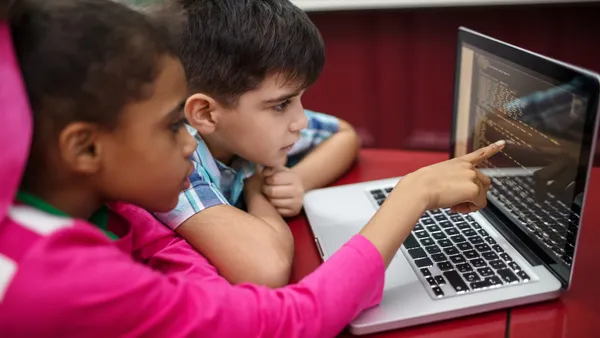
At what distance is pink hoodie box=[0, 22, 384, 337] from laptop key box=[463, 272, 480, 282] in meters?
0.13

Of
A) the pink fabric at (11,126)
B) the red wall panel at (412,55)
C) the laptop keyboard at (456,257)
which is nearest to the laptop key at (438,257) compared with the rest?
the laptop keyboard at (456,257)

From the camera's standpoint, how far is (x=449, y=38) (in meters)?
1.70

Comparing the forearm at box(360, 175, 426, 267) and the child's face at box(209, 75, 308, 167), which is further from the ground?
the child's face at box(209, 75, 308, 167)

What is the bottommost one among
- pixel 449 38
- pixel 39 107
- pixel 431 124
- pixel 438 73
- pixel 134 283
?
pixel 431 124

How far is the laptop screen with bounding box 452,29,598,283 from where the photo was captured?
637mm

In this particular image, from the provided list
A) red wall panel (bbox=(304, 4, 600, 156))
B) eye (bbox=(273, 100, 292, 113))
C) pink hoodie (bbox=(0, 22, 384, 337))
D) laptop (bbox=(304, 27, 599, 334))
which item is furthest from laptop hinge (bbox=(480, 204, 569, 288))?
red wall panel (bbox=(304, 4, 600, 156))

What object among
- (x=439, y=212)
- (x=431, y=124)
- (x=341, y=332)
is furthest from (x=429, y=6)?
(x=341, y=332)

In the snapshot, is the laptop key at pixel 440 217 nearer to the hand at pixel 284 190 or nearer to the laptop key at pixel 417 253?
the laptop key at pixel 417 253

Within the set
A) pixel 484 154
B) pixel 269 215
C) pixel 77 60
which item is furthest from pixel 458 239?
pixel 77 60

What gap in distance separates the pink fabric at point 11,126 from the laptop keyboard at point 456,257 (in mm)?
470

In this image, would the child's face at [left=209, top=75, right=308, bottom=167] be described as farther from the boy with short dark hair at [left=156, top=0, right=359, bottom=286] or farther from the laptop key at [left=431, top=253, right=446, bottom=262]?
the laptop key at [left=431, top=253, right=446, bottom=262]

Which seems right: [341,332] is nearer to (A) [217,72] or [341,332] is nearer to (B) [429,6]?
(A) [217,72]

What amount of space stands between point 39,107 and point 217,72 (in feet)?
1.27

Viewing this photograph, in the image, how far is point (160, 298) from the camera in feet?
1.81
